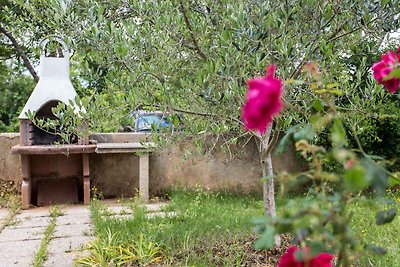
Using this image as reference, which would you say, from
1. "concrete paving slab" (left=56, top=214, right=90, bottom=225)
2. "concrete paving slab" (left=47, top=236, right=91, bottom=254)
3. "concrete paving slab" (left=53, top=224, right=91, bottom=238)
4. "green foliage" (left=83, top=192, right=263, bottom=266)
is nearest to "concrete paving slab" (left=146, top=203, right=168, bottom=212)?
"green foliage" (left=83, top=192, right=263, bottom=266)

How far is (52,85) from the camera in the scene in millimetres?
4789

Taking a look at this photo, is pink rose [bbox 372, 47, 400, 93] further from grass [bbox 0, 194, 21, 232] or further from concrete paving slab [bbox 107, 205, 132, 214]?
grass [bbox 0, 194, 21, 232]

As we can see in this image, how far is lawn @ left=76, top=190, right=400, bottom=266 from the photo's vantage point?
257 cm

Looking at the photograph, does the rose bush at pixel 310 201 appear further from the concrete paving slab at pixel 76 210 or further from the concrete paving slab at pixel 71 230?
the concrete paving slab at pixel 76 210

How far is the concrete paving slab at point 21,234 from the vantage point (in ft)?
11.1

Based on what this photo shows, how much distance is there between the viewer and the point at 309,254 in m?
0.70

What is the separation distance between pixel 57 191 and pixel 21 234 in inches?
59.6

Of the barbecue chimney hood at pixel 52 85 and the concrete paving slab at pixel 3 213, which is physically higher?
the barbecue chimney hood at pixel 52 85

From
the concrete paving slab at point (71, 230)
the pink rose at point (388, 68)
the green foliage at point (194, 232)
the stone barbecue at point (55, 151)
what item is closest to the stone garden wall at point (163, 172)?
the stone barbecue at point (55, 151)

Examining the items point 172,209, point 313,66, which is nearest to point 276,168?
point 172,209

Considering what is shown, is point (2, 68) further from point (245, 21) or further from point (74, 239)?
point (245, 21)

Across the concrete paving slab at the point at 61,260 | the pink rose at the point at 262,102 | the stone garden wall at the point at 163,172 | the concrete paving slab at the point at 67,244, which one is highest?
the pink rose at the point at 262,102

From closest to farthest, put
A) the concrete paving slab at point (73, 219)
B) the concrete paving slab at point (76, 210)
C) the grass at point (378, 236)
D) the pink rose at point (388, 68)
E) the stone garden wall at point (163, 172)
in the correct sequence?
the pink rose at point (388, 68) < the grass at point (378, 236) < the concrete paving slab at point (73, 219) < the concrete paving slab at point (76, 210) < the stone garden wall at point (163, 172)

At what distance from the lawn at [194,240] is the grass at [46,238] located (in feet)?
1.19
